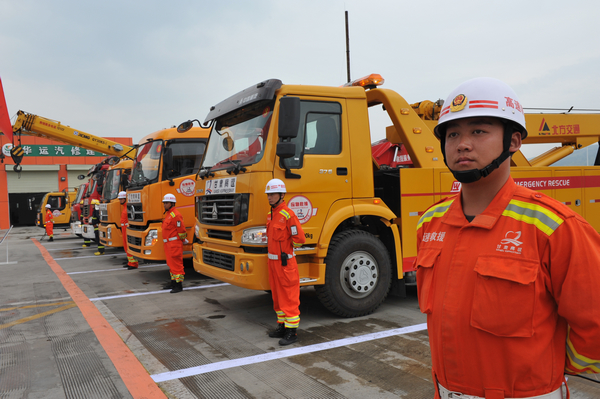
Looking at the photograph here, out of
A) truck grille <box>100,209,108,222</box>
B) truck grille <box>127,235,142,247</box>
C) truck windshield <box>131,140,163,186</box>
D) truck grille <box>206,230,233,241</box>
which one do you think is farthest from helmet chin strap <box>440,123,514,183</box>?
truck grille <box>100,209,108,222</box>

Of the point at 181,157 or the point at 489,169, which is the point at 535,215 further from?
the point at 181,157

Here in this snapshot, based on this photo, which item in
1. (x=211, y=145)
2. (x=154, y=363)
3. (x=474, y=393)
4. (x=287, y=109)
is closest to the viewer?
(x=474, y=393)

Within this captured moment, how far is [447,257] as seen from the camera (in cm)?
149

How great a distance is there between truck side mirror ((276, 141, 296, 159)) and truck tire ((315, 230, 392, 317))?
1285mm

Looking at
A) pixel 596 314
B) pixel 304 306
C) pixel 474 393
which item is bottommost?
pixel 304 306

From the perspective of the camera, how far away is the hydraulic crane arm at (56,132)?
45.8ft

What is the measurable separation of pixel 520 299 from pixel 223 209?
175 inches

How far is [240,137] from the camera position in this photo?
5473 millimetres

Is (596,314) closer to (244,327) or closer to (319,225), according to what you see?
(319,225)

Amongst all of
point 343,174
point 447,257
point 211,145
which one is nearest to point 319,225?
point 343,174

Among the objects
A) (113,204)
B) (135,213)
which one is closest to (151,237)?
(135,213)

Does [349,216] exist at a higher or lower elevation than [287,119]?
lower

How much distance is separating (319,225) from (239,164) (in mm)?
1231

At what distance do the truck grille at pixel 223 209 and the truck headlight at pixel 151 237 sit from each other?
242cm
